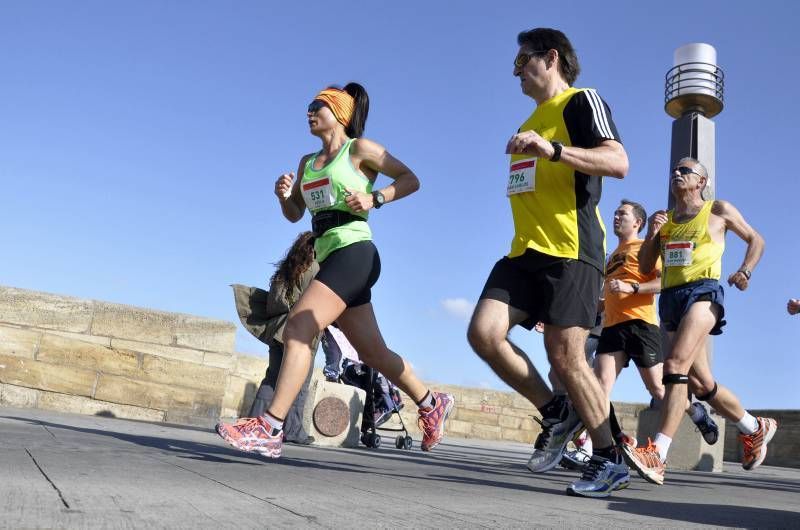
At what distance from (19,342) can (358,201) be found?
21.0ft

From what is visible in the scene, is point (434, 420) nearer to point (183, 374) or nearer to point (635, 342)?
point (635, 342)

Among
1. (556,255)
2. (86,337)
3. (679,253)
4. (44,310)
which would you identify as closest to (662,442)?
(679,253)

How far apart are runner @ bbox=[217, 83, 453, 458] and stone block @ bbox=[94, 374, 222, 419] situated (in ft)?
17.0

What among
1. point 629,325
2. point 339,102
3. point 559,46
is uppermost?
point 559,46

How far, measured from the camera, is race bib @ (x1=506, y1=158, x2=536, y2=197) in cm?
430

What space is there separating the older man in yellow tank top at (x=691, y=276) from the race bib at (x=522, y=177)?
2.06 metres

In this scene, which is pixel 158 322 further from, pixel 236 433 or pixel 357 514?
pixel 357 514

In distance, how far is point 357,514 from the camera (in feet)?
8.25

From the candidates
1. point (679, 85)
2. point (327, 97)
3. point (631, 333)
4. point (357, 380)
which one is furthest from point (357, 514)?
point (679, 85)

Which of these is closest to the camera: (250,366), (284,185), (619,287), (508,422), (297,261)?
(284,185)

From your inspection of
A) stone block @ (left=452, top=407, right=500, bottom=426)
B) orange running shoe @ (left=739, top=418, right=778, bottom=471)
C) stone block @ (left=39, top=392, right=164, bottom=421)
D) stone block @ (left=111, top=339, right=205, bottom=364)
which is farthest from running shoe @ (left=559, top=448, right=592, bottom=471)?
stone block @ (left=452, top=407, right=500, bottom=426)

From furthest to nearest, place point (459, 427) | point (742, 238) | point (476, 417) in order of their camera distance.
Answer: point (476, 417)
point (459, 427)
point (742, 238)

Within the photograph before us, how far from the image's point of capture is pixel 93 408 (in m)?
9.95

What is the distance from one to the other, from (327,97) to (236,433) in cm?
196
